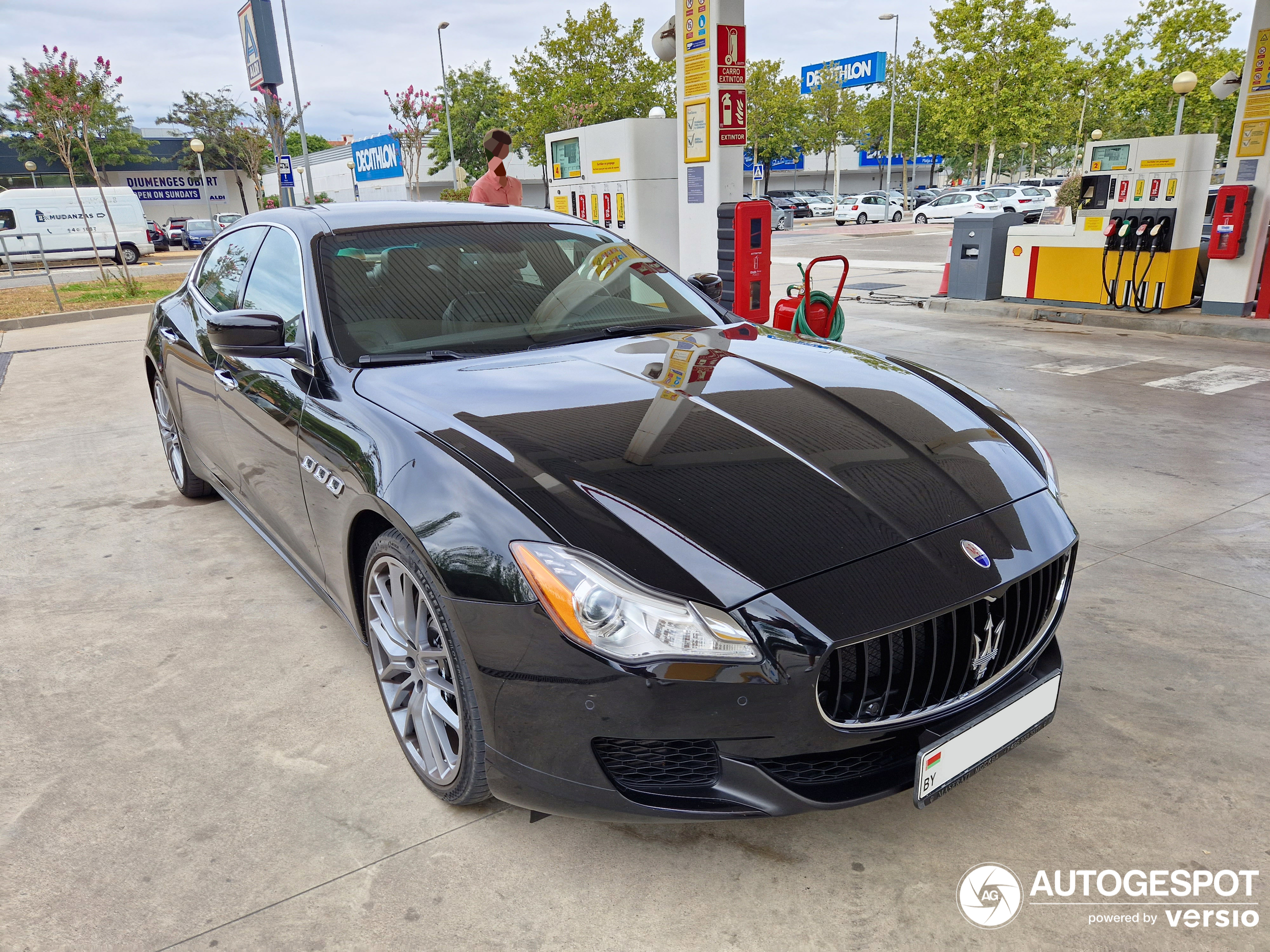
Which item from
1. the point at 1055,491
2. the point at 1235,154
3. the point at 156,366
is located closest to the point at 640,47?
the point at 1235,154

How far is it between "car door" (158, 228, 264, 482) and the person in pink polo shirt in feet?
11.4

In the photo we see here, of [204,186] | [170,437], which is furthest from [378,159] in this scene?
[170,437]

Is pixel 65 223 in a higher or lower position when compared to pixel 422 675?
higher

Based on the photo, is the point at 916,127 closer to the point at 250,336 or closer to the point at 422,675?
the point at 250,336

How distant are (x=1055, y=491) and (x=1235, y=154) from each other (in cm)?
897

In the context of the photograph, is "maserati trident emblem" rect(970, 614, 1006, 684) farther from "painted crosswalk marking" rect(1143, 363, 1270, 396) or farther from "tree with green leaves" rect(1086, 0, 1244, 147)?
"tree with green leaves" rect(1086, 0, 1244, 147)

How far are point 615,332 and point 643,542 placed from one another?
1334 millimetres

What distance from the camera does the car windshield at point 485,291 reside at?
8.98 feet

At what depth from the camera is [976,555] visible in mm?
1892

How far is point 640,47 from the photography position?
112 feet

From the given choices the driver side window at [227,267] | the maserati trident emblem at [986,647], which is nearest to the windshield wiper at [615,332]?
the driver side window at [227,267]

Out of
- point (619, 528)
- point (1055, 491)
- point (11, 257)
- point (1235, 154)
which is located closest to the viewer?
point (619, 528)

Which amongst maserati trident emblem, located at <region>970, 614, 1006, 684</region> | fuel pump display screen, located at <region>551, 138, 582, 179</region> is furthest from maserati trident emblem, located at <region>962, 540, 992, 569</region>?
fuel pump display screen, located at <region>551, 138, 582, 179</region>

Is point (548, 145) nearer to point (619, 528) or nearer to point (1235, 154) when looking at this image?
point (1235, 154)
